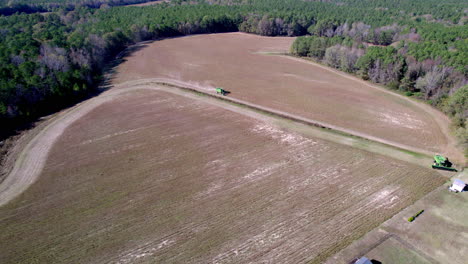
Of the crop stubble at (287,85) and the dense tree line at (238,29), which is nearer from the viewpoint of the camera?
the crop stubble at (287,85)

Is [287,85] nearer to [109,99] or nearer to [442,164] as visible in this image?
[442,164]

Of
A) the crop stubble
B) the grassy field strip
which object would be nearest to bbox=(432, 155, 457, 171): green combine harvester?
the grassy field strip

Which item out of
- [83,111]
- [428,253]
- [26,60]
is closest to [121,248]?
[428,253]

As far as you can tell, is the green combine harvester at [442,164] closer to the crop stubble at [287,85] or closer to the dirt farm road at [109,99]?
the dirt farm road at [109,99]

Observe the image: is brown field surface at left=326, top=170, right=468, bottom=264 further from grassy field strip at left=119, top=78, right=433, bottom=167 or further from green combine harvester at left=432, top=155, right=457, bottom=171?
grassy field strip at left=119, top=78, right=433, bottom=167

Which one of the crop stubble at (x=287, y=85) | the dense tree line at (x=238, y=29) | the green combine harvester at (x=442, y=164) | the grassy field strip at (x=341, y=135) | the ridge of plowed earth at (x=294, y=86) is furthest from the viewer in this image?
the dense tree line at (x=238, y=29)

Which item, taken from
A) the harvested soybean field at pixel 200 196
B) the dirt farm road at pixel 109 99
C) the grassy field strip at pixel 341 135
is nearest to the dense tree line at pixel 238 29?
the dirt farm road at pixel 109 99
